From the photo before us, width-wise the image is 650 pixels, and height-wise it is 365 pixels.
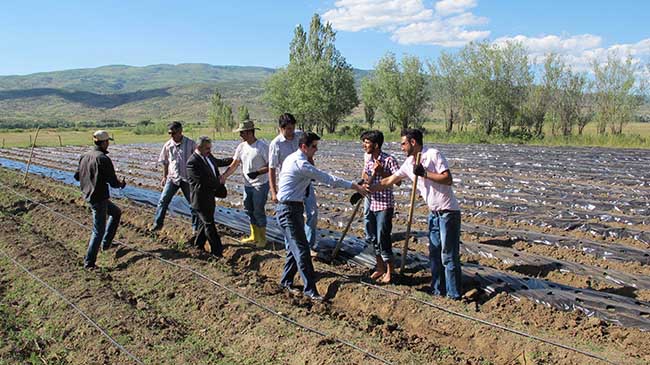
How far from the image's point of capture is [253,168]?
733cm

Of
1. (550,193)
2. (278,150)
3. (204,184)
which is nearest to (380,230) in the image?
(278,150)

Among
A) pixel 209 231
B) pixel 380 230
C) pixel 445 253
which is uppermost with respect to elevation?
pixel 380 230

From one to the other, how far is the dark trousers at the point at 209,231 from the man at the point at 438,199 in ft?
9.17

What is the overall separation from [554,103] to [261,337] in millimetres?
40718

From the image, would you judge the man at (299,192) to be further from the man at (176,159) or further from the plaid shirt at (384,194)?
the man at (176,159)

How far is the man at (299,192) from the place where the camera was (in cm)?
562

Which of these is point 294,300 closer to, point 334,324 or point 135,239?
point 334,324

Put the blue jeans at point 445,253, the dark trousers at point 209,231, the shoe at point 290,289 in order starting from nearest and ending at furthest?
the blue jeans at point 445,253 → the shoe at point 290,289 → the dark trousers at point 209,231

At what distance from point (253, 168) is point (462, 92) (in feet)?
129

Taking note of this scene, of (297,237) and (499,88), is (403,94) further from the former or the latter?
(297,237)

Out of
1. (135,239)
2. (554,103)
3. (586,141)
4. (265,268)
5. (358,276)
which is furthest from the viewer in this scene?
Result: (554,103)

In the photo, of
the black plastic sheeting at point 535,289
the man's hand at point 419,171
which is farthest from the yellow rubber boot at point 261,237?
the man's hand at point 419,171

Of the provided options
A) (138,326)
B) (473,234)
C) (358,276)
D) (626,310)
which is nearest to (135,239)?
(138,326)

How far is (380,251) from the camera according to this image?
6223 mm
